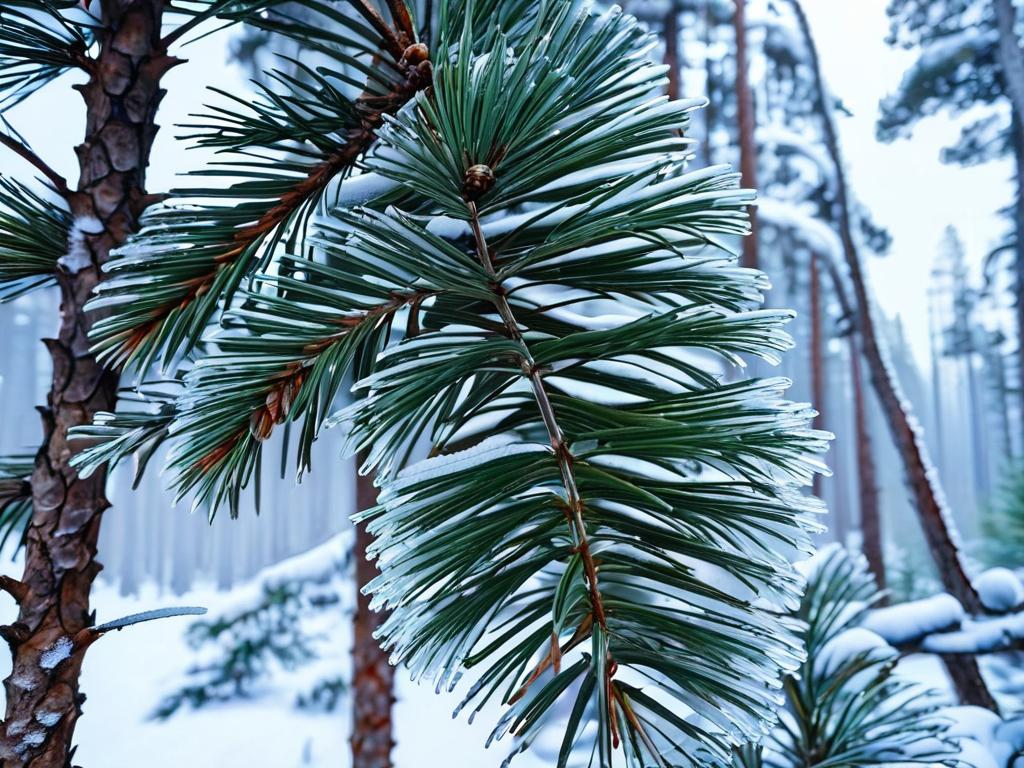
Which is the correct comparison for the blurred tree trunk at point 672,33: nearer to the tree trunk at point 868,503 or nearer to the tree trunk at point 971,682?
the tree trunk at point 868,503

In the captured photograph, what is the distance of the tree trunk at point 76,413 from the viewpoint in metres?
0.36

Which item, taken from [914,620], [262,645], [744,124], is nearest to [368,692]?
[262,645]

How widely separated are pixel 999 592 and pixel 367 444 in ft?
3.90

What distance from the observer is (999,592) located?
3.47 ft

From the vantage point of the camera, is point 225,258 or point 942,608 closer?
point 225,258

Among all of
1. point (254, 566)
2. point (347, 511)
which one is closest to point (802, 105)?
point (347, 511)

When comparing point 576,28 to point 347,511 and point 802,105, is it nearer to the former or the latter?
point 347,511

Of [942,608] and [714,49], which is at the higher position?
[714,49]

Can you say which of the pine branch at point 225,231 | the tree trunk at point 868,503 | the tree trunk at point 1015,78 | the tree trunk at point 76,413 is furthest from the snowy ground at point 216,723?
the tree trunk at point 868,503

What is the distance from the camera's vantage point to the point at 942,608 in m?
0.95

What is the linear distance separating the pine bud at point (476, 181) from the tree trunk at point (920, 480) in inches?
44.5

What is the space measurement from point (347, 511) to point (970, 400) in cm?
662

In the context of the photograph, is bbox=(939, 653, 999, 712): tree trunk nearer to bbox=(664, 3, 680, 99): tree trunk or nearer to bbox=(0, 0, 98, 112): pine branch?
bbox=(0, 0, 98, 112): pine branch

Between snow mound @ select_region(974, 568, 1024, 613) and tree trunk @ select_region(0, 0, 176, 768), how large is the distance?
1.21 meters
